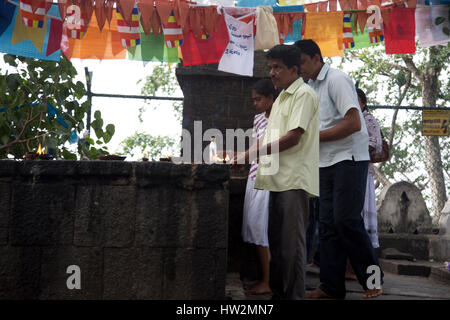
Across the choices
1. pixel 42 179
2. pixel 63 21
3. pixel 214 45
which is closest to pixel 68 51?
pixel 63 21

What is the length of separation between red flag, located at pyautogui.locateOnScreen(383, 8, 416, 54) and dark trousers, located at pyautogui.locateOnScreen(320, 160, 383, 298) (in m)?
3.39

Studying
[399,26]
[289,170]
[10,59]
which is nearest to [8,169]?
[289,170]

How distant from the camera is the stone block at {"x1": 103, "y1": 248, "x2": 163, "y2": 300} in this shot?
251 cm

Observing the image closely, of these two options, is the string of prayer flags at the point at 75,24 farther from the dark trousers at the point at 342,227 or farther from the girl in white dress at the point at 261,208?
the dark trousers at the point at 342,227

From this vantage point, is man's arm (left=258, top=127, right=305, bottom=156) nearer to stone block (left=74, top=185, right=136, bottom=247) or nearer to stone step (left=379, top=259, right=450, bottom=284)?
stone block (left=74, top=185, right=136, bottom=247)

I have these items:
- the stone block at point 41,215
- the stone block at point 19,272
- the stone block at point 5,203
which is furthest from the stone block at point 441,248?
the stone block at point 5,203

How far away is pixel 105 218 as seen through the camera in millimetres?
2531

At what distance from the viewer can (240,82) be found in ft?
17.9

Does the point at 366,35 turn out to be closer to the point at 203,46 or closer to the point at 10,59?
the point at 203,46

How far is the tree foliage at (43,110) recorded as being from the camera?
428 centimetres

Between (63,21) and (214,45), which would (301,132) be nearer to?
(214,45)

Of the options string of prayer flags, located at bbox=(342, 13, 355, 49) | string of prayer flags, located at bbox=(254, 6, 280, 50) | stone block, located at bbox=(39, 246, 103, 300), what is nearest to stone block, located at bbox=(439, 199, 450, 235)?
string of prayer flags, located at bbox=(342, 13, 355, 49)

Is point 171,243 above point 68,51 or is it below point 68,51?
below

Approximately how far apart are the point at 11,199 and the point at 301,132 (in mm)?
1611
